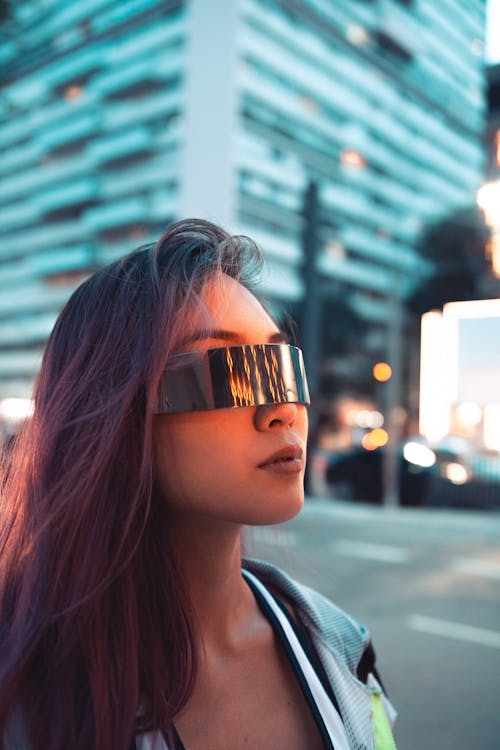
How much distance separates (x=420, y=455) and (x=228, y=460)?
10.6 metres

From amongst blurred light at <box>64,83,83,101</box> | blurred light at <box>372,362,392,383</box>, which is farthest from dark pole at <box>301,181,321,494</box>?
blurred light at <box>64,83,83,101</box>

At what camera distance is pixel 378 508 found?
10164mm

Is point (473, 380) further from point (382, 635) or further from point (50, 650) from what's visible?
point (382, 635)


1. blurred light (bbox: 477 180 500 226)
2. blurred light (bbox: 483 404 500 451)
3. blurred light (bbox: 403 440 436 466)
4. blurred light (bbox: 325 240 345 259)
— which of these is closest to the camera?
blurred light (bbox: 477 180 500 226)

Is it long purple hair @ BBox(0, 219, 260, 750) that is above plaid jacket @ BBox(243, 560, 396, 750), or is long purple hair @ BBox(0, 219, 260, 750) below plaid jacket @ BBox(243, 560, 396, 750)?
above

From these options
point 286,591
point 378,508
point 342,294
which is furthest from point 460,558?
point 342,294

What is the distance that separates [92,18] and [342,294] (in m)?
17.1

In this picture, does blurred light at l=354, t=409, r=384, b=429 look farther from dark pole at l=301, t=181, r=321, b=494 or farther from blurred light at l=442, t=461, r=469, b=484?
dark pole at l=301, t=181, r=321, b=494

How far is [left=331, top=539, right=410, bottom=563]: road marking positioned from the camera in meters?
6.27

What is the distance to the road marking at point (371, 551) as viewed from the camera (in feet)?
20.6

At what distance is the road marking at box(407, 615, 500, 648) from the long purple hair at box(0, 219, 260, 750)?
3.42m

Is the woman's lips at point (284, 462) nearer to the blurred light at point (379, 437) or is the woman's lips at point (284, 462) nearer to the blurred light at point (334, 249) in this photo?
the blurred light at point (379, 437)

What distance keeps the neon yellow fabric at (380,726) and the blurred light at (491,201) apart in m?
1.36

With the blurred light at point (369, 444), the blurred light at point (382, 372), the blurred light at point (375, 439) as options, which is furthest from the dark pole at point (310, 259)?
the blurred light at point (369, 444)
